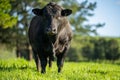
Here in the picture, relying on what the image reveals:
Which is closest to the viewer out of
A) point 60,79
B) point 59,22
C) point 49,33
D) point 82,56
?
point 60,79

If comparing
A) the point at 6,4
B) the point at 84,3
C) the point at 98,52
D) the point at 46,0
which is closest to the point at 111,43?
the point at 98,52

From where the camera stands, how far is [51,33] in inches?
365

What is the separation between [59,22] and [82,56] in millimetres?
49327

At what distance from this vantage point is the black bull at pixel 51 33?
31.7 ft

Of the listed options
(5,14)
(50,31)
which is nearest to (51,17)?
(50,31)

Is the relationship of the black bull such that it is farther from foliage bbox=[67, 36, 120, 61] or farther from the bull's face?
foliage bbox=[67, 36, 120, 61]

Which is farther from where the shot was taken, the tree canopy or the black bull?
the tree canopy

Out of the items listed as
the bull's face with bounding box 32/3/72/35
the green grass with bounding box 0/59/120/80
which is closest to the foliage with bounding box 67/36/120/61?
the green grass with bounding box 0/59/120/80

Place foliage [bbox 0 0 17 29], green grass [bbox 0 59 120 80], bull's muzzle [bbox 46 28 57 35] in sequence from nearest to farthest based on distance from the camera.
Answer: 1. green grass [bbox 0 59 120 80]
2. bull's muzzle [bbox 46 28 57 35]
3. foliage [bbox 0 0 17 29]

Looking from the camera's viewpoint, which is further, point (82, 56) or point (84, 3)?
point (82, 56)

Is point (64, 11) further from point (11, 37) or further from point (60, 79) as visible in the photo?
point (11, 37)

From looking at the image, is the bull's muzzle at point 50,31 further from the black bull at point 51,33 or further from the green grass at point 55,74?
the green grass at point 55,74

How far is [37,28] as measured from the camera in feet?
34.8

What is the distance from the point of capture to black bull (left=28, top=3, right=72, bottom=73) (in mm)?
9656
